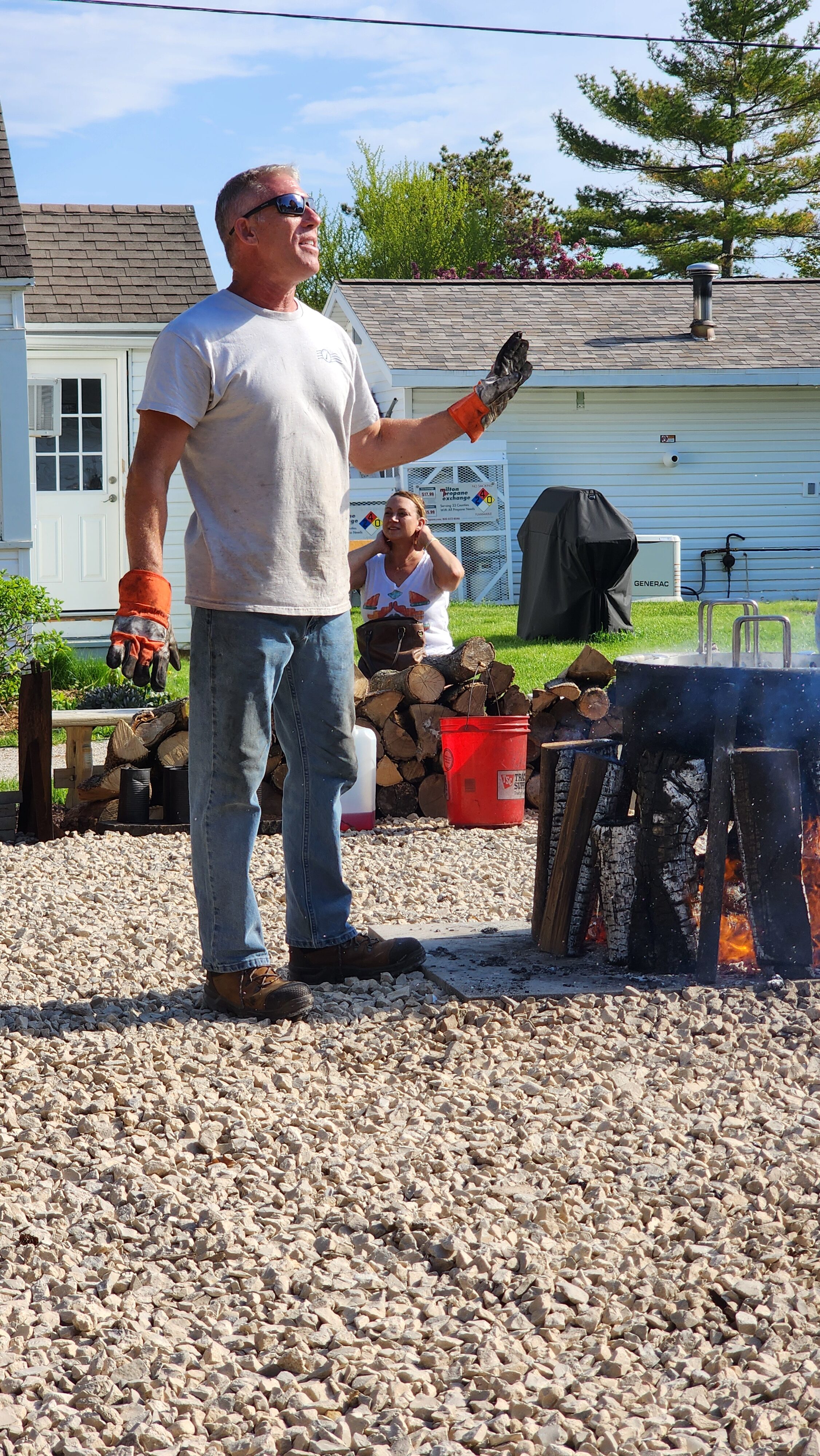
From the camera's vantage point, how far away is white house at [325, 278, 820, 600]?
52.6 ft

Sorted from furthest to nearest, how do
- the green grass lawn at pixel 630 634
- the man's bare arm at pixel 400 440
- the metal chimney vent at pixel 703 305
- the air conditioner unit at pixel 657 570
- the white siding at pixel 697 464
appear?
the metal chimney vent at pixel 703 305 < the white siding at pixel 697 464 < the air conditioner unit at pixel 657 570 < the green grass lawn at pixel 630 634 < the man's bare arm at pixel 400 440

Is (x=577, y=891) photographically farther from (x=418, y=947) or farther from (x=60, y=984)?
(x=60, y=984)

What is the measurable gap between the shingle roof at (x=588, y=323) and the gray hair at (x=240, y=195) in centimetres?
1253

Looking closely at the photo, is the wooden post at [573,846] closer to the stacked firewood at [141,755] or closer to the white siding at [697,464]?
the stacked firewood at [141,755]

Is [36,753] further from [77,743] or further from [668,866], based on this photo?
[668,866]

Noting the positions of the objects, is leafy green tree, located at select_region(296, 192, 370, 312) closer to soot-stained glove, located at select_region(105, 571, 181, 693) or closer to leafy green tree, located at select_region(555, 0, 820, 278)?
leafy green tree, located at select_region(555, 0, 820, 278)

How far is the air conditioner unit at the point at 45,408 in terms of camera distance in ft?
37.8

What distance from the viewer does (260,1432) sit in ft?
5.84

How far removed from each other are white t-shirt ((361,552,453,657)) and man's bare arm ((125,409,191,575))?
11.0ft

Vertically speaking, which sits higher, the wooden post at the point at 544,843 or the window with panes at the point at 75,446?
the window with panes at the point at 75,446

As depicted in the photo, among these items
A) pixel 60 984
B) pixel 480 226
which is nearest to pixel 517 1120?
pixel 60 984

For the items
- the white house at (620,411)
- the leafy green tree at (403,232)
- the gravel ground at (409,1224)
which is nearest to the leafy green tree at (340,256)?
the leafy green tree at (403,232)

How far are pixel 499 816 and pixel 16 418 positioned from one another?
248 inches

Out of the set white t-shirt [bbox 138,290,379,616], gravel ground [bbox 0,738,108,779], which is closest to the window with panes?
gravel ground [bbox 0,738,108,779]
